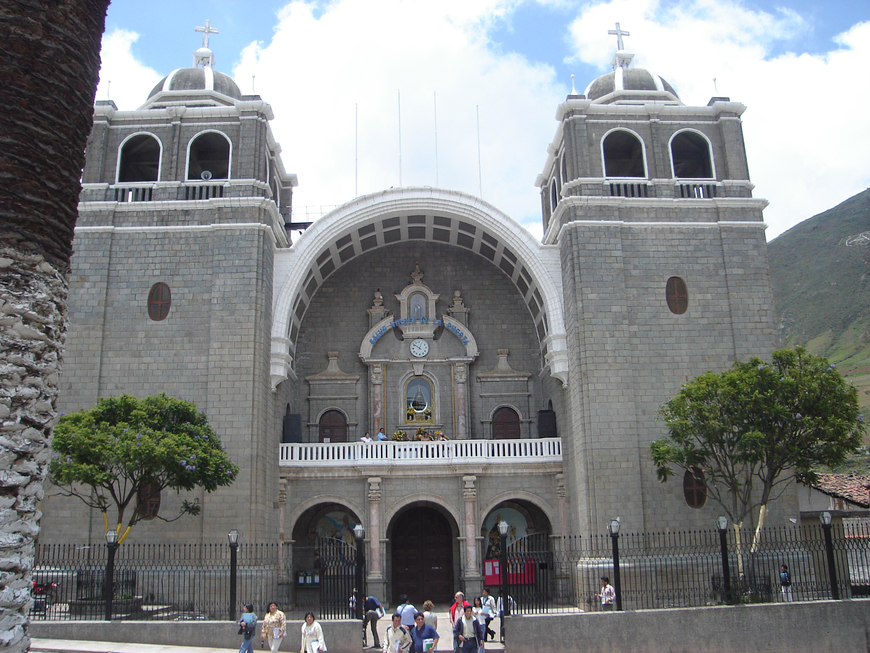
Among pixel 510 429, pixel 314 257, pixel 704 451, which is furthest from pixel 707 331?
pixel 314 257

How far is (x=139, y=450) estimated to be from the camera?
18.1 metres

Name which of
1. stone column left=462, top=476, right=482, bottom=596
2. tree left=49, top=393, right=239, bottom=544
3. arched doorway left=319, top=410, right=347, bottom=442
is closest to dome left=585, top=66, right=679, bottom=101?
stone column left=462, top=476, right=482, bottom=596

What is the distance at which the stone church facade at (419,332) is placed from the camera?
22844 mm

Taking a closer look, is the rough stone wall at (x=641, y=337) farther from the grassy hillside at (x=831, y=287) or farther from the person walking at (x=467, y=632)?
the grassy hillside at (x=831, y=287)

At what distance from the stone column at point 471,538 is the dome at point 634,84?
47.4ft

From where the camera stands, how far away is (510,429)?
2858 cm

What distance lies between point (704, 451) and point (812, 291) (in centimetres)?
9050

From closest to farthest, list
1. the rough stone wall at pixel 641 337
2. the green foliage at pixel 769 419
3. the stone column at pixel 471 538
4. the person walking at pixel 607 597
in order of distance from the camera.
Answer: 1. the person walking at pixel 607 597
2. the green foliage at pixel 769 419
3. the rough stone wall at pixel 641 337
4. the stone column at pixel 471 538

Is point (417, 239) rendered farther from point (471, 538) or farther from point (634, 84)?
point (471, 538)

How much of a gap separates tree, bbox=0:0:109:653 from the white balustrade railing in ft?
65.8

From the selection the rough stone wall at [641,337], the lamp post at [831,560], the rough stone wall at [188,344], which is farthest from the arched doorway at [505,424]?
the lamp post at [831,560]

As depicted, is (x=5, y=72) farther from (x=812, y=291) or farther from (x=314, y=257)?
(x=812, y=291)

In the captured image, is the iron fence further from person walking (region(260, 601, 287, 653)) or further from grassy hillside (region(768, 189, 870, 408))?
grassy hillside (region(768, 189, 870, 408))

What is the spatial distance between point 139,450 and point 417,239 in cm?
1486
